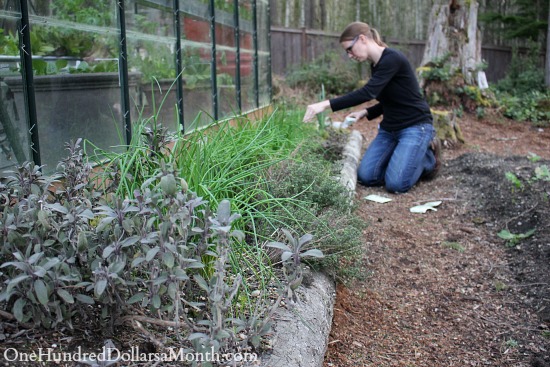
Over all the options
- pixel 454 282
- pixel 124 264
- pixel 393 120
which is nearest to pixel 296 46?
pixel 393 120

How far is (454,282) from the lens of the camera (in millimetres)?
3213

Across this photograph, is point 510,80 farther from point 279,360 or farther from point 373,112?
point 279,360

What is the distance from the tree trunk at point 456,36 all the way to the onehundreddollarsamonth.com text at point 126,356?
8.71m

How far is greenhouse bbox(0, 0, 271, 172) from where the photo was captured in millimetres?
2686

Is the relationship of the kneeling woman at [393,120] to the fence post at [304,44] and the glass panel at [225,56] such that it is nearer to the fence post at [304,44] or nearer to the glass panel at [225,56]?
the glass panel at [225,56]

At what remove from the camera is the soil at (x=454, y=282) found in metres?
2.48

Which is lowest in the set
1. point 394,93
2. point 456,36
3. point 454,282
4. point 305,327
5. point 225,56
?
point 454,282

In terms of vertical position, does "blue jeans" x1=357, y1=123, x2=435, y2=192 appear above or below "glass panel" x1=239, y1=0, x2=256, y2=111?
below

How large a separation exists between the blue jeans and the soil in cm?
13

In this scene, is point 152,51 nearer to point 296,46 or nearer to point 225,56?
point 225,56

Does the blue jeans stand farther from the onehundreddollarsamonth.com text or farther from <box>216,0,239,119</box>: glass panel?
the onehundreddollarsamonth.com text

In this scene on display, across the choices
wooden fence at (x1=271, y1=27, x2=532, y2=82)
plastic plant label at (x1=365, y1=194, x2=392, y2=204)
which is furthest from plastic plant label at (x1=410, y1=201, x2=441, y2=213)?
wooden fence at (x1=271, y1=27, x2=532, y2=82)

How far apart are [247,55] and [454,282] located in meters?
4.81

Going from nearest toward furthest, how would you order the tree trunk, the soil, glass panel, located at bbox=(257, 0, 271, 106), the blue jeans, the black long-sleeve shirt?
the soil, the black long-sleeve shirt, the blue jeans, glass panel, located at bbox=(257, 0, 271, 106), the tree trunk
